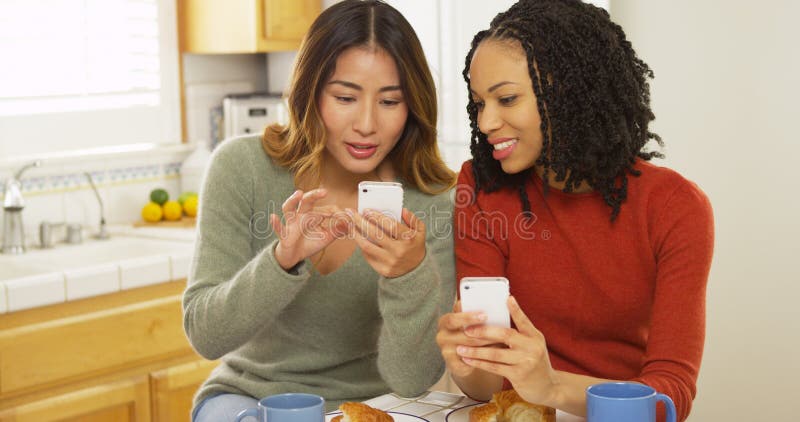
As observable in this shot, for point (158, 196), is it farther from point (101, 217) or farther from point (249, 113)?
point (249, 113)

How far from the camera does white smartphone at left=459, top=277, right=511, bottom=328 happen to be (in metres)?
1.27

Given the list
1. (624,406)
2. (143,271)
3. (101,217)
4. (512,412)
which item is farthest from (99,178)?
(624,406)

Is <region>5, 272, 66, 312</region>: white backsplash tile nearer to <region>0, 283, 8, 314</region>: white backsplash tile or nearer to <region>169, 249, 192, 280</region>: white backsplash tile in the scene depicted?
<region>0, 283, 8, 314</region>: white backsplash tile

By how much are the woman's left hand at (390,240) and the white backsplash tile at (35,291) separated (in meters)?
1.26

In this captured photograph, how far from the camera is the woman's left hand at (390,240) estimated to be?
1.54 m

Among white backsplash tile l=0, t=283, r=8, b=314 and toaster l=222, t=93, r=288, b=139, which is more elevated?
toaster l=222, t=93, r=288, b=139

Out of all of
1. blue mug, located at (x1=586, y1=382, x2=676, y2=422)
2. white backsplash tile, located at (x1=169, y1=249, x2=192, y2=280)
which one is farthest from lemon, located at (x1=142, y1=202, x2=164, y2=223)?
blue mug, located at (x1=586, y1=382, x2=676, y2=422)

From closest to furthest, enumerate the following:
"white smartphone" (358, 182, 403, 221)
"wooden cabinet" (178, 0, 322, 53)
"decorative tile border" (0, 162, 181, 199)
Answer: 1. "white smartphone" (358, 182, 403, 221)
2. "decorative tile border" (0, 162, 181, 199)
3. "wooden cabinet" (178, 0, 322, 53)

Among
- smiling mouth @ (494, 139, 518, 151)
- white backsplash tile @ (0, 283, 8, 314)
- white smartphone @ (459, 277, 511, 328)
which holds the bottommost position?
white backsplash tile @ (0, 283, 8, 314)

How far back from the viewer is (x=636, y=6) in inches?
110

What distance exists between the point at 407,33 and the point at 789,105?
1182mm

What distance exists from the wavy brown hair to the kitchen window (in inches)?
62.1

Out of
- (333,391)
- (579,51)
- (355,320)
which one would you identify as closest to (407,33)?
(579,51)

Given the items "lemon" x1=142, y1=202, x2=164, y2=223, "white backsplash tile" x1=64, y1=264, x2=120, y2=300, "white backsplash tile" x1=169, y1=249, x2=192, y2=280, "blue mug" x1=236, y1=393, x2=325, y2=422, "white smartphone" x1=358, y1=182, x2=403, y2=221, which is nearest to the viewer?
"blue mug" x1=236, y1=393, x2=325, y2=422
